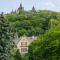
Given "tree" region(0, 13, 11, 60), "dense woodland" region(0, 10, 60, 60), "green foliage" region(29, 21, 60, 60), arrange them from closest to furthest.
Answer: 1. "tree" region(0, 13, 11, 60)
2. "dense woodland" region(0, 10, 60, 60)
3. "green foliage" region(29, 21, 60, 60)

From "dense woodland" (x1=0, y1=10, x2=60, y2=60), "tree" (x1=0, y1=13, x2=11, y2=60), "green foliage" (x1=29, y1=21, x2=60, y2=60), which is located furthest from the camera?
"green foliage" (x1=29, y1=21, x2=60, y2=60)

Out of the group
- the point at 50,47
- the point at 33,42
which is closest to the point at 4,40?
the point at 50,47

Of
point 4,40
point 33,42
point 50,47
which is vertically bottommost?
point 33,42

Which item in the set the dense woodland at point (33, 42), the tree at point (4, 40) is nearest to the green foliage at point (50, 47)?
the dense woodland at point (33, 42)

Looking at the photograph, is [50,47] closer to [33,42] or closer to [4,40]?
[33,42]

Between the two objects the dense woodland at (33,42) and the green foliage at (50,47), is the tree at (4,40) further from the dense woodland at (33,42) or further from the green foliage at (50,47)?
the green foliage at (50,47)

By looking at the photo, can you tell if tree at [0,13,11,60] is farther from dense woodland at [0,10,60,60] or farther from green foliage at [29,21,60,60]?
green foliage at [29,21,60,60]

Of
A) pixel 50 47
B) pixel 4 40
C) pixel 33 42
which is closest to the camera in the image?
pixel 4 40

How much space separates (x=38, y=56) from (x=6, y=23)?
31.9 metres

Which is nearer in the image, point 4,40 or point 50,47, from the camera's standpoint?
point 4,40

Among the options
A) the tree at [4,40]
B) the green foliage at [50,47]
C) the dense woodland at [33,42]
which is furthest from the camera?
the green foliage at [50,47]

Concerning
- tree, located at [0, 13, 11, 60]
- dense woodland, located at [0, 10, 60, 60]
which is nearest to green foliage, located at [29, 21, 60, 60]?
dense woodland, located at [0, 10, 60, 60]

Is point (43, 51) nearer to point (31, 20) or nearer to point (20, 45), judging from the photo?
point (20, 45)

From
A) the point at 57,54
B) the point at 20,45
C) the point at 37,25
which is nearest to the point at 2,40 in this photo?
the point at 57,54
